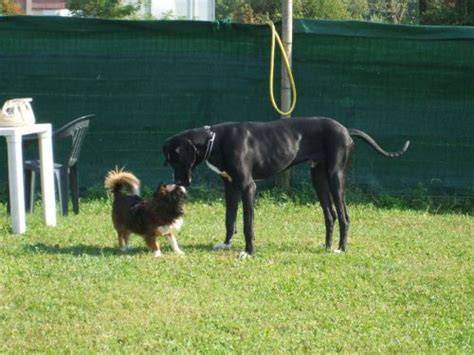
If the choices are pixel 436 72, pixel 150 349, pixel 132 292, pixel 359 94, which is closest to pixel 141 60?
pixel 359 94

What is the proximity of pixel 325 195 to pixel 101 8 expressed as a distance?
1536 centimetres

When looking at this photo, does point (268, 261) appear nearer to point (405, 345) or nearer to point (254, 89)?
point (405, 345)

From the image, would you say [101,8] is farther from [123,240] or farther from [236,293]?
[236,293]

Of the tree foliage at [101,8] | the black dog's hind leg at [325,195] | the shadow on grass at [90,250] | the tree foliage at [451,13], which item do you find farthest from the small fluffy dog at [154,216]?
the tree foliage at [101,8]

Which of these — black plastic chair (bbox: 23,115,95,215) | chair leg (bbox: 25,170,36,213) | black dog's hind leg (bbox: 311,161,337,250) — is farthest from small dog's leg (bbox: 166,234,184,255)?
chair leg (bbox: 25,170,36,213)

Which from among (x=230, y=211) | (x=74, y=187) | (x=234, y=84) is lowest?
(x=74, y=187)

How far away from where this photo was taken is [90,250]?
8.20m

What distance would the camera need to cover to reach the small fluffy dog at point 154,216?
7.87 m

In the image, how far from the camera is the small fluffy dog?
25.8 feet

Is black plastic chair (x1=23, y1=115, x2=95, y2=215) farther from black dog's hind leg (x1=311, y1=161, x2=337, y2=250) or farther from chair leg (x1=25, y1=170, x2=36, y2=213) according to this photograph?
black dog's hind leg (x1=311, y1=161, x2=337, y2=250)

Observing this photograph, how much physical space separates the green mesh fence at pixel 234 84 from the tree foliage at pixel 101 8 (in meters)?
11.7

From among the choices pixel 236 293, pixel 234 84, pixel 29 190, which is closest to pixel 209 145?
pixel 236 293

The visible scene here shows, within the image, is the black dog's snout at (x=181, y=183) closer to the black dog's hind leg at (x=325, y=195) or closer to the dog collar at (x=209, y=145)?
the dog collar at (x=209, y=145)

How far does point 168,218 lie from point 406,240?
248 cm
